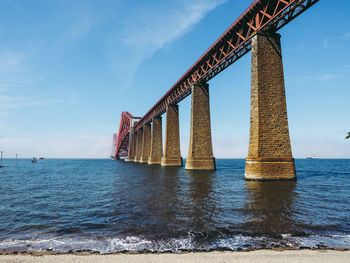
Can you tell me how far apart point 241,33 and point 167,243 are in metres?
20.0

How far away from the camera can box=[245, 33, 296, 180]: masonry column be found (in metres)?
15.3

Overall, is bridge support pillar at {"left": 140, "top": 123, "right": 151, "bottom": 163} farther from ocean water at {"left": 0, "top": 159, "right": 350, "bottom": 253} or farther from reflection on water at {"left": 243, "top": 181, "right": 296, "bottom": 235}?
reflection on water at {"left": 243, "top": 181, "right": 296, "bottom": 235}

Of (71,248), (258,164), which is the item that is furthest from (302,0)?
(71,248)

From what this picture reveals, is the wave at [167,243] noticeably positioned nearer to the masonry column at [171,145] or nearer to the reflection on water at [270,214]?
the reflection on water at [270,214]

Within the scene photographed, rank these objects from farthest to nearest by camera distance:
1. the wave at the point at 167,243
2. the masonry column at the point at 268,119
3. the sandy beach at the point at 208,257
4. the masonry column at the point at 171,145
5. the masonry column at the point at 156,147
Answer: the masonry column at the point at 156,147 → the masonry column at the point at 171,145 → the masonry column at the point at 268,119 → the wave at the point at 167,243 → the sandy beach at the point at 208,257

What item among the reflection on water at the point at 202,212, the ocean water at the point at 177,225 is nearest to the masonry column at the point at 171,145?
the reflection on water at the point at 202,212

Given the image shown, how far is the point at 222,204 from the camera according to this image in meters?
8.85

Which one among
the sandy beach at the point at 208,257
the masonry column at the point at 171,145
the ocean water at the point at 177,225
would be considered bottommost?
the ocean water at the point at 177,225

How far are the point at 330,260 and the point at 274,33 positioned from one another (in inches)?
684

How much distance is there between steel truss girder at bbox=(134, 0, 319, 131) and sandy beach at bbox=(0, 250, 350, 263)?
623 inches

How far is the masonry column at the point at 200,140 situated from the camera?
25.5 metres

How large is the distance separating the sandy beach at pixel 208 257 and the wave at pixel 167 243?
0.32 metres

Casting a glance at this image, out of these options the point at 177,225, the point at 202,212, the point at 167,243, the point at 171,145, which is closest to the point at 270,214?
the point at 202,212

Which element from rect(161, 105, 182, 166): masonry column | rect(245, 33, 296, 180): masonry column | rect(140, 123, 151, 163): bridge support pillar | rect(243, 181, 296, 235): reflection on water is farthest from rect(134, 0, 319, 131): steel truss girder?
rect(140, 123, 151, 163): bridge support pillar
